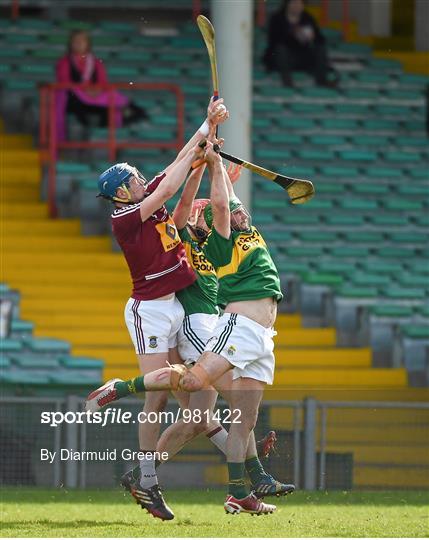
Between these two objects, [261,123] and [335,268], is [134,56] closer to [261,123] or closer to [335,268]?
[261,123]

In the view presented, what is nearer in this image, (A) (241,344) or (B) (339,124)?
(A) (241,344)

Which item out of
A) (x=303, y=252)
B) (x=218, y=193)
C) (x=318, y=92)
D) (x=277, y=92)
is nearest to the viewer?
(x=218, y=193)

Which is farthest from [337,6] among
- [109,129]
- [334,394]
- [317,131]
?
[334,394]

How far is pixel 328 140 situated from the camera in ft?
59.8

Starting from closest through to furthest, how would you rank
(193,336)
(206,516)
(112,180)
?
(112,180), (193,336), (206,516)

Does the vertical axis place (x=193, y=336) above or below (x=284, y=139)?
above

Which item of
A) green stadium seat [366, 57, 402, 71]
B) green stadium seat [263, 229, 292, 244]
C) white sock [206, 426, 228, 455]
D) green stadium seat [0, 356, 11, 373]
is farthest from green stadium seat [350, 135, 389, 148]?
white sock [206, 426, 228, 455]

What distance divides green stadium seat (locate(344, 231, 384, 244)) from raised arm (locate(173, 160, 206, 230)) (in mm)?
6707

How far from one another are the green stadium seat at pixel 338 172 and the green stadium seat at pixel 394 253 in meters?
0.99

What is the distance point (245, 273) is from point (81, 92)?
702cm

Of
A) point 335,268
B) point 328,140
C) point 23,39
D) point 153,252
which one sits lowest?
point 335,268

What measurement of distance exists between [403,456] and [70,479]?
2557mm

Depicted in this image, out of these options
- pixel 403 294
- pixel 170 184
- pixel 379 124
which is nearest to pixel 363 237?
pixel 403 294

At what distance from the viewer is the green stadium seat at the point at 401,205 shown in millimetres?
17703
